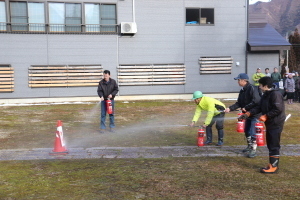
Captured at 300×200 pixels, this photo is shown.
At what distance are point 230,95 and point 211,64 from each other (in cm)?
230

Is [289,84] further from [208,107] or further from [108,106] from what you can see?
[208,107]

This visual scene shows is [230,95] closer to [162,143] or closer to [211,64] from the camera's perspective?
[211,64]

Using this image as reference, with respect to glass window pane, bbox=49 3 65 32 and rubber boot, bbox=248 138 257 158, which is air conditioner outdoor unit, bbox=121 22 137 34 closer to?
glass window pane, bbox=49 3 65 32

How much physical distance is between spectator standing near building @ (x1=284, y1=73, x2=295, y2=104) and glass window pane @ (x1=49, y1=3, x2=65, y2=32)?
12.9 metres

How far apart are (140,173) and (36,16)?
17.0m

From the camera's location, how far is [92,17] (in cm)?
2203

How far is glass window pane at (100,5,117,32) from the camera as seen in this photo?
2211 centimetres

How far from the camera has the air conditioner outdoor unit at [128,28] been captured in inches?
851

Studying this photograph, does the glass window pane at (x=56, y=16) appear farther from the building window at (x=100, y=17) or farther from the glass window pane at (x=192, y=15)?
the glass window pane at (x=192, y=15)

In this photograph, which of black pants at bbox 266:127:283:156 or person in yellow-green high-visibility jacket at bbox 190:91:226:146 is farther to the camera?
person in yellow-green high-visibility jacket at bbox 190:91:226:146

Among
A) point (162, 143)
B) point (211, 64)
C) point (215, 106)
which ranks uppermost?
point (211, 64)

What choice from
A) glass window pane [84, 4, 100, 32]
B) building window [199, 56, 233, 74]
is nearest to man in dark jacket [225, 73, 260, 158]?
building window [199, 56, 233, 74]

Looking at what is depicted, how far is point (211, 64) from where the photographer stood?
2295 cm

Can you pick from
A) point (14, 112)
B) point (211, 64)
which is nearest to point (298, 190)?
point (14, 112)
